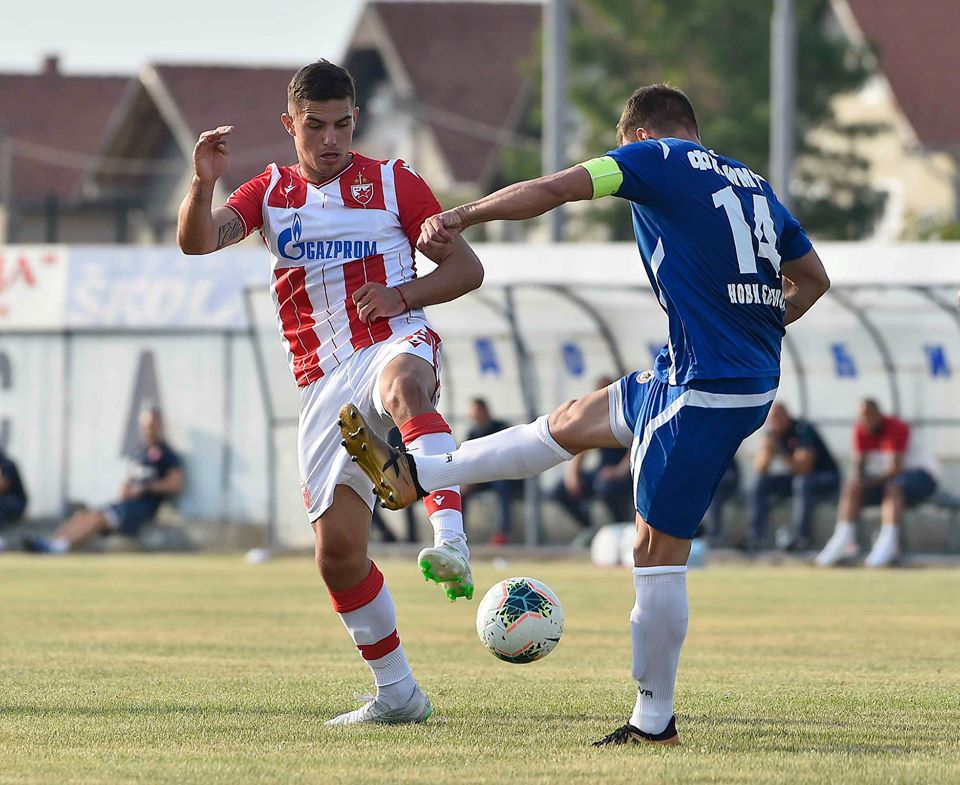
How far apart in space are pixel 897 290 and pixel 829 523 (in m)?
2.87

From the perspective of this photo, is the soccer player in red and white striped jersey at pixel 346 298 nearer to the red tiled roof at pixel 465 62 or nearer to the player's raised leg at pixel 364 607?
the player's raised leg at pixel 364 607

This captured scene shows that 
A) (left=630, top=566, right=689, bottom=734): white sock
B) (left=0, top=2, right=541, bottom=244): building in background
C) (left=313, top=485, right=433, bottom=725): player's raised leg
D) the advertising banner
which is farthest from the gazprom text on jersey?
(left=0, top=2, right=541, bottom=244): building in background

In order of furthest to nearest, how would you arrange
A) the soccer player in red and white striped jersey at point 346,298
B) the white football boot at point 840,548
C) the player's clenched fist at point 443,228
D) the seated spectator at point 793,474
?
the seated spectator at point 793,474
the white football boot at point 840,548
the soccer player in red and white striped jersey at point 346,298
the player's clenched fist at point 443,228

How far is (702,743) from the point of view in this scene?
6.45m

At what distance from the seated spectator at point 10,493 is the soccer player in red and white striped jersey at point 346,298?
15015mm

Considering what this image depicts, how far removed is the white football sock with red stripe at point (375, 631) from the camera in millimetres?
7195

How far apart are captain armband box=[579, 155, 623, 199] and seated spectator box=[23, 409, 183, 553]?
16071mm

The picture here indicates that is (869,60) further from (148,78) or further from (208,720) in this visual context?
(208,720)

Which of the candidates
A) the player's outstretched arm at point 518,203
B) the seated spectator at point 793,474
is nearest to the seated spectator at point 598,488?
the seated spectator at point 793,474

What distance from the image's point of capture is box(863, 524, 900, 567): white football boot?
19.3 metres

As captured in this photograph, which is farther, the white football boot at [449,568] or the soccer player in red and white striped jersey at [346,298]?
the soccer player in red and white striped jersey at [346,298]

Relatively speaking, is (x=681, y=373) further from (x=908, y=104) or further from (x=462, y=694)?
(x=908, y=104)

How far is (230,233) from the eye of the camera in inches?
280

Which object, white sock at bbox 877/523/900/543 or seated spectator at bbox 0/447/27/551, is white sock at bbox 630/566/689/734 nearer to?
white sock at bbox 877/523/900/543
